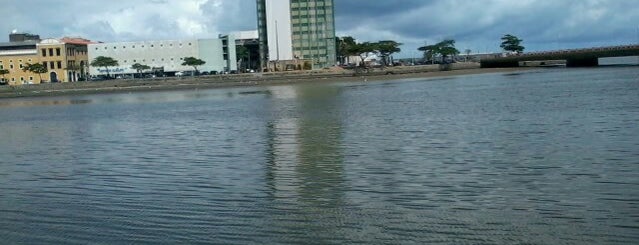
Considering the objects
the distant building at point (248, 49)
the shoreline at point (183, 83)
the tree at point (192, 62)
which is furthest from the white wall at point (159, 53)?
the shoreline at point (183, 83)

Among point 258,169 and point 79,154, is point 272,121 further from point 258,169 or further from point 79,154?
point 258,169

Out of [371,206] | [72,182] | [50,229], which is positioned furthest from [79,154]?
[371,206]

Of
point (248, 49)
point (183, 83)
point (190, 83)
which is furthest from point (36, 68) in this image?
point (248, 49)

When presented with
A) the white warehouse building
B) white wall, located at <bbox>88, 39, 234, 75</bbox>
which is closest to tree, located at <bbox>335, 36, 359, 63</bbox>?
the white warehouse building

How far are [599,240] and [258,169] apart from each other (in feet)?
36.6

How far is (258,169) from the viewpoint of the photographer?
66.4 feet

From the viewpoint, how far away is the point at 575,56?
139 metres

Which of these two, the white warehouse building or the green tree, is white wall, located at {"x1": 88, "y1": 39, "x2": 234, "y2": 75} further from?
the green tree

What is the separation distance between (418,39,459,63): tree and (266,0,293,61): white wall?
45.3 metres

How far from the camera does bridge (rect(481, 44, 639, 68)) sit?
130 meters

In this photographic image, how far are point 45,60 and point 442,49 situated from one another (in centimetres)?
9629

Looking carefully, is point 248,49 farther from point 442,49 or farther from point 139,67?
A: point 442,49

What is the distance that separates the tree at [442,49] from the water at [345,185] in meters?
159

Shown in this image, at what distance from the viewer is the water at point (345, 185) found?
39.8 feet
